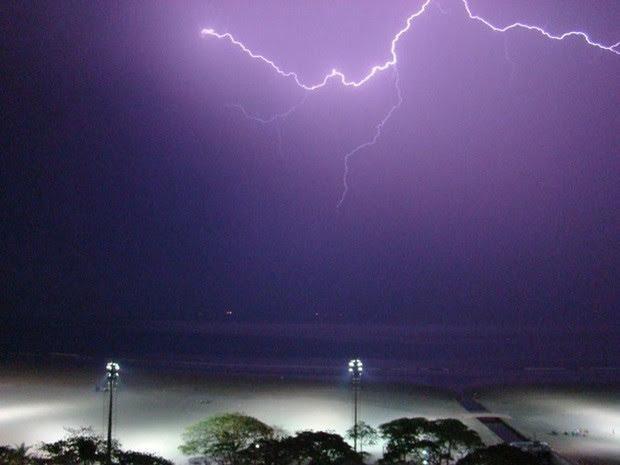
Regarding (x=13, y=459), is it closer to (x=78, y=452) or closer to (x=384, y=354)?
(x=78, y=452)

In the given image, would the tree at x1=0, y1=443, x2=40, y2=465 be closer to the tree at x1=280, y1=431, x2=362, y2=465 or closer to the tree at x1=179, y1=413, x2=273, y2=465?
the tree at x1=179, y1=413, x2=273, y2=465

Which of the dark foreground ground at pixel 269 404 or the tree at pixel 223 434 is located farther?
the dark foreground ground at pixel 269 404

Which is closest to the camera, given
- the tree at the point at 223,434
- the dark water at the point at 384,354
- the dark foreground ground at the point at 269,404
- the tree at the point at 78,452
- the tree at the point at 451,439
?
the tree at the point at 78,452

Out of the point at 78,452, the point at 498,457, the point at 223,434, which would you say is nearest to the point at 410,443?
the point at 498,457

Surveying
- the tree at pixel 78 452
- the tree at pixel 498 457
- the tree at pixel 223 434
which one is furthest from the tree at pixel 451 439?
the tree at pixel 78 452

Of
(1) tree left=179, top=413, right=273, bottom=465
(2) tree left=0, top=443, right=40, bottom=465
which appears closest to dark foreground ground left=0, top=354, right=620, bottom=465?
(1) tree left=179, top=413, right=273, bottom=465

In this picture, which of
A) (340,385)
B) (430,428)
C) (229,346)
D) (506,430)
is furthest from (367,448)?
(229,346)

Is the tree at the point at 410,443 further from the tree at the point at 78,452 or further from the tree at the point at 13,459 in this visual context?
the tree at the point at 13,459
